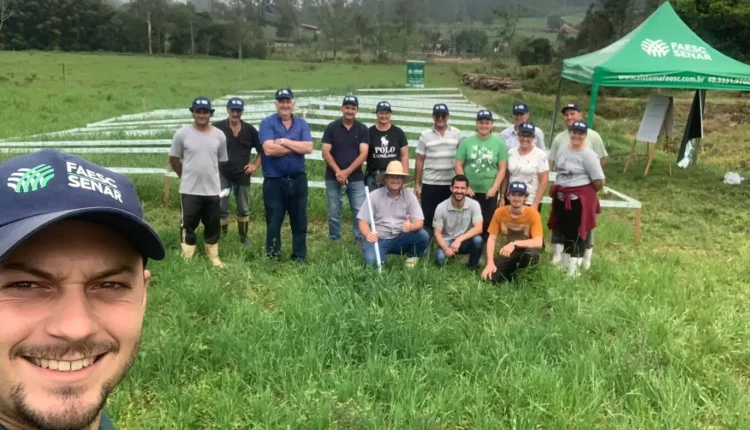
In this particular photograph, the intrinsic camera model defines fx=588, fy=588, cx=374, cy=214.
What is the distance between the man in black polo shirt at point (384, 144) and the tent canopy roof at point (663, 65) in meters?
4.59

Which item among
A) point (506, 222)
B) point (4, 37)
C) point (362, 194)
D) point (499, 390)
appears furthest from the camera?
point (4, 37)

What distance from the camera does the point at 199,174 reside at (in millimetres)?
5480

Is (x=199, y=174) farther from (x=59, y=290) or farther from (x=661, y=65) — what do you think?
(x=661, y=65)

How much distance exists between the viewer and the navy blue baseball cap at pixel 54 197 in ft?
3.16

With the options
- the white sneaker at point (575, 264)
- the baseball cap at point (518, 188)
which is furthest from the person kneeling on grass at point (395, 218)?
the white sneaker at point (575, 264)

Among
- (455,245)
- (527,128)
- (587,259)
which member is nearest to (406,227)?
(455,245)

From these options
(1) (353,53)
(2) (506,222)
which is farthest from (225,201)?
(1) (353,53)

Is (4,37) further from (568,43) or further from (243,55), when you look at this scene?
(568,43)

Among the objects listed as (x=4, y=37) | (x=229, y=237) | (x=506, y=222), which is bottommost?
(x=229, y=237)

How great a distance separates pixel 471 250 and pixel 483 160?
3.01ft

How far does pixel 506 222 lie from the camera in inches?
221

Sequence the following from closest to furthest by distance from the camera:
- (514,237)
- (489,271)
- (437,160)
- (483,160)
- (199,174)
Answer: (489,271) → (199,174) → (514,237) → (483,160) → (437,160)

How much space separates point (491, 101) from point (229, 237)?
17188 millimetres

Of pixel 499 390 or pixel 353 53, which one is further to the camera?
pixel 353 53
